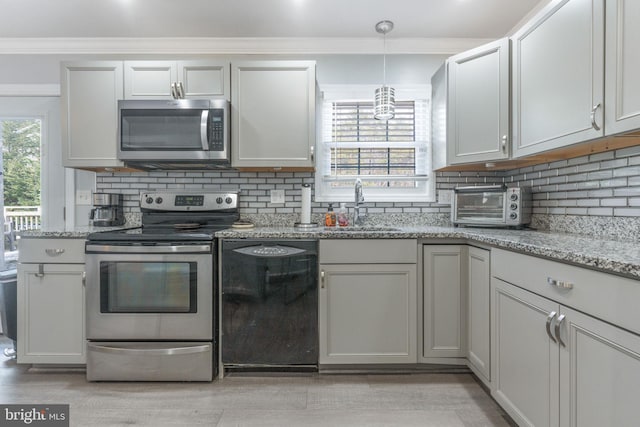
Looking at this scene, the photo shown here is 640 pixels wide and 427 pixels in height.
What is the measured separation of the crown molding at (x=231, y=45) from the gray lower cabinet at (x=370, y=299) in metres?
1.53

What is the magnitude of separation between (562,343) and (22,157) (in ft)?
12.7

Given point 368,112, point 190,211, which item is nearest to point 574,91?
point 368,112

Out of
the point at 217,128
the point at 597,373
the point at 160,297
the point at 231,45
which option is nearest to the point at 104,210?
the point at 160,297

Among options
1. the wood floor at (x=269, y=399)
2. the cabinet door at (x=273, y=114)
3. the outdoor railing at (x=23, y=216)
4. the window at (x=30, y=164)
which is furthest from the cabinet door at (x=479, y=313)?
the outdoor railing at (x=23, y=216)

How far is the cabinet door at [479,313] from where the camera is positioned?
181 centimetres

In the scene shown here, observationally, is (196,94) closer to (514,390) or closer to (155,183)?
(155,183)

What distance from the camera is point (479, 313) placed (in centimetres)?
191

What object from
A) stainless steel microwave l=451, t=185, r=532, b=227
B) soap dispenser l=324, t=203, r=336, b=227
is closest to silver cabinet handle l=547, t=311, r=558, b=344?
stainless steel microwave l=451, t=185, r=532, b=227

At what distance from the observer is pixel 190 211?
260 centimetres

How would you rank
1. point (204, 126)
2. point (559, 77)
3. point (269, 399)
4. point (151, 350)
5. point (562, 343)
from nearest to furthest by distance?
point (562, 343)
point (559, 77)
point (269, 399)
point (151, 350)
point (204, 126)

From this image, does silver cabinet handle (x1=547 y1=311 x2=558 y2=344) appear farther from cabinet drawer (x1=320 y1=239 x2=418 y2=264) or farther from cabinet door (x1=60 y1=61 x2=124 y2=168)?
cabinet door (x1=60 y1=61 x2=124 y2=168)

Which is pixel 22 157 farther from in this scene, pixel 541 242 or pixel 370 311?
pixel 541 242

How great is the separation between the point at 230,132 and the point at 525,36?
1.88 m

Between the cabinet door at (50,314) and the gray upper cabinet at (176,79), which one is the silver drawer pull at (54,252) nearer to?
the cabinet door at (50,314)
